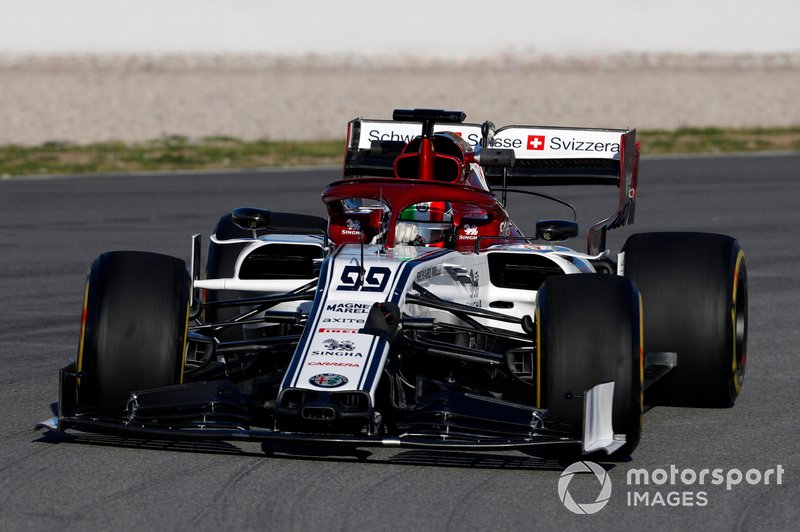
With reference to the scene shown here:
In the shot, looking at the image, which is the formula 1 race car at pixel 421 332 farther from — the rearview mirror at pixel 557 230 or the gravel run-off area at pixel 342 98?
the gravel run-off area at pixel 342 98

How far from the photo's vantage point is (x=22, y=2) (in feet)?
267

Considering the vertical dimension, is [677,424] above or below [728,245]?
below

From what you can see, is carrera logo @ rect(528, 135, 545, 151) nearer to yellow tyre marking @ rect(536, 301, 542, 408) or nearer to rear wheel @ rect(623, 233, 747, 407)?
rear wheel @ rect(623, 233, 747, 407)

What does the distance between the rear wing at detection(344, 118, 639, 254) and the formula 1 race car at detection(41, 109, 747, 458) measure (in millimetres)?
1167

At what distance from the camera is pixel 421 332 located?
7922 mm

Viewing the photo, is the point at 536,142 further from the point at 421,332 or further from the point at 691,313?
the point at 421,332

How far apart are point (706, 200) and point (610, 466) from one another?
1383 centimetres

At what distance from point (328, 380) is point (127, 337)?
1.20 meters

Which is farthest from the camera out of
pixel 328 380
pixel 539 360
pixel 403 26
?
pixel 403 26

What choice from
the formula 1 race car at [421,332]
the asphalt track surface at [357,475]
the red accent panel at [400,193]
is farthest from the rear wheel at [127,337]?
the red accent panel at [400,193]

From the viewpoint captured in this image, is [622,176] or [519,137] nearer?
[622,176]

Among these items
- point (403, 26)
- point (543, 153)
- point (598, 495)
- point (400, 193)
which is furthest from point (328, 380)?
point (403, 26)

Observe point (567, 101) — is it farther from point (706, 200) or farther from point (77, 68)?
point (77, 68)

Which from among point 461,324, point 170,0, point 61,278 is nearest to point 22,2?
point 170,0
